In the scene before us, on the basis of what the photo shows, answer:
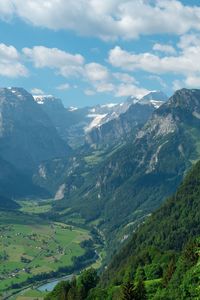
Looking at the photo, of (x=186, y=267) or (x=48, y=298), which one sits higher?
(x=186, y=267)

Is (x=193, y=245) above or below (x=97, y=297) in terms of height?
above

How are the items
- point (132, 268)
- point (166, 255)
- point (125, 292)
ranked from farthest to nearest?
point (132, 268) < point (166, 255) < point (125, 292)

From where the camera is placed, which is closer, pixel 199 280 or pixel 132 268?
pixel 199 280

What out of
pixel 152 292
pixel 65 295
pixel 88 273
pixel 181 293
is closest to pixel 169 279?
pixel 152 292

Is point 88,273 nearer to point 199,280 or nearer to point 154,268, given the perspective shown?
point 154,268

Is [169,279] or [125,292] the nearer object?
[125,292]

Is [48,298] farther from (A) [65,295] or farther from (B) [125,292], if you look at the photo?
(B) [125,292]

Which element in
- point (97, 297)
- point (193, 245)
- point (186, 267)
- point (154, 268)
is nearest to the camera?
point (186, 267)

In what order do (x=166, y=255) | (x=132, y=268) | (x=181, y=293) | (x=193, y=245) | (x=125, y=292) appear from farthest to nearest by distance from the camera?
(x=132, y=268)
(x=166, y=255)
(x=193, y=245)
(x=181, y=293)
(x=125, y=292)

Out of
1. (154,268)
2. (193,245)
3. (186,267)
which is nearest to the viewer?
(186,267)

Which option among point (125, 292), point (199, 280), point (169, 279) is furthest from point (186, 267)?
point (125, 292)
